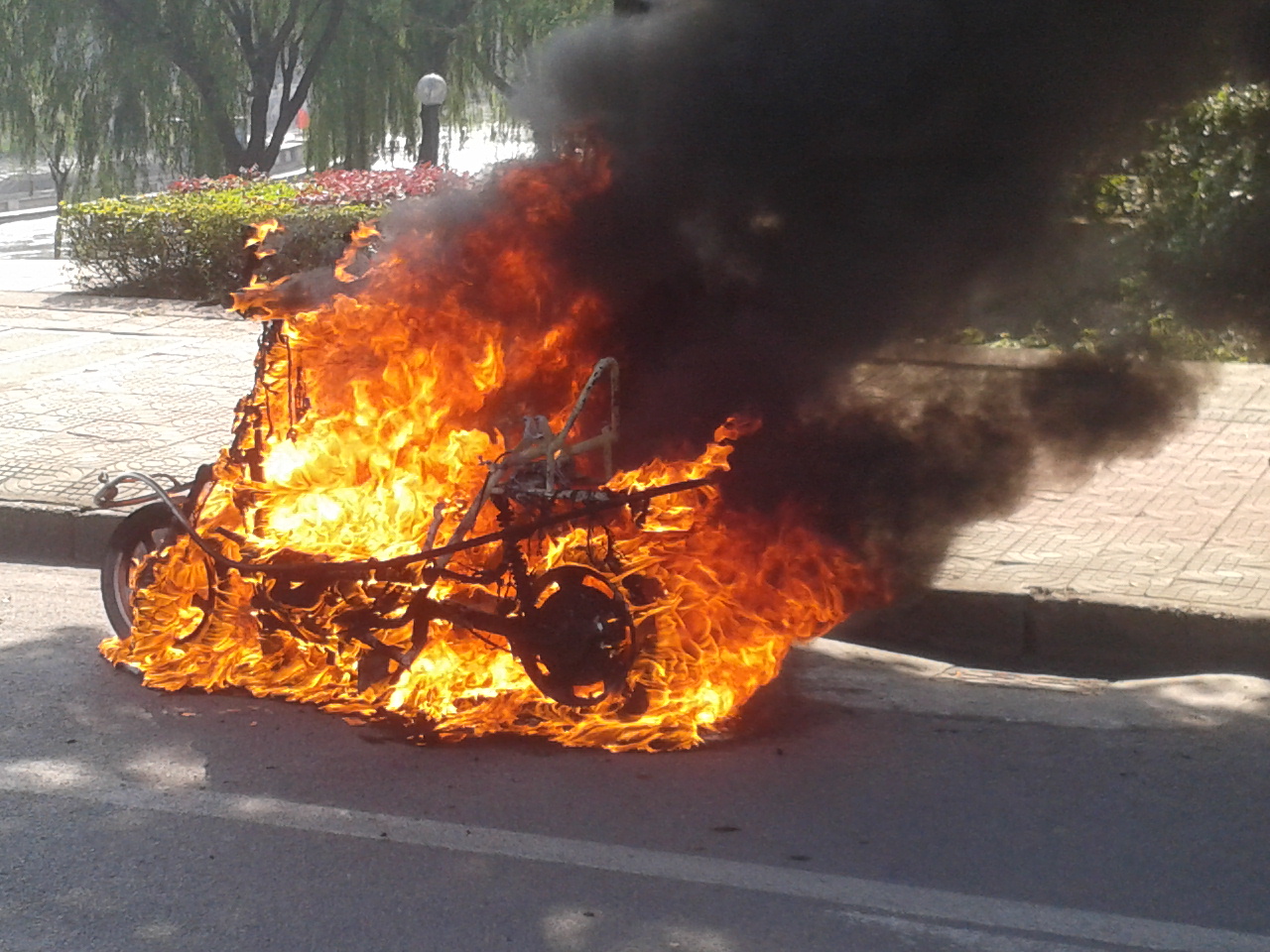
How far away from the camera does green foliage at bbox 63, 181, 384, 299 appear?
14430 mm

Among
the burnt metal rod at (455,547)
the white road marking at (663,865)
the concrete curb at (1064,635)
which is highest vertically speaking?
the burnt metal rod at (455,547)

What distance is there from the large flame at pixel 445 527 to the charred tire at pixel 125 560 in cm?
15

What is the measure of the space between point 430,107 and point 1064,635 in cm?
1874

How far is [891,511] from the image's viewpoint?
5.16 m

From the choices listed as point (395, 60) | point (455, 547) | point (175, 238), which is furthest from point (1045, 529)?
point (395, 60)

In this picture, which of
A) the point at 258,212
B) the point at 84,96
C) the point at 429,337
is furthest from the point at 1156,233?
the point at 84,96

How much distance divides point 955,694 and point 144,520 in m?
2.85

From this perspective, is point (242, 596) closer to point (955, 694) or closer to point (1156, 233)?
point (955, 694)

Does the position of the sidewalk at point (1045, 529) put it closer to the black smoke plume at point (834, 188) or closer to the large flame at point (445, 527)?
the black smoke plume at point (834, 188)

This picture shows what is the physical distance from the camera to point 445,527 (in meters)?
4.73

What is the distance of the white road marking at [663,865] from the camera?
3.47 m

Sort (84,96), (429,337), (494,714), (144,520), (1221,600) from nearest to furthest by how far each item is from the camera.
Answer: (494,714) < (429,337) < (144,520) < (1221,600) < (84,96)

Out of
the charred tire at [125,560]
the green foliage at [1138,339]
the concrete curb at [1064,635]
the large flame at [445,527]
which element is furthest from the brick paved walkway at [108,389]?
the green foliage at [1138,339]

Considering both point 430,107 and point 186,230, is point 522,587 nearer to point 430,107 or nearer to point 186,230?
point 186,230
